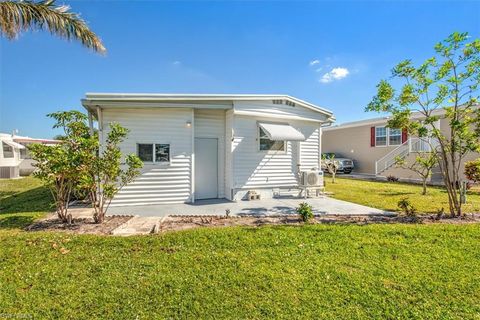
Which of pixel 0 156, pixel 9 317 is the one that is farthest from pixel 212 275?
pixel 0 156

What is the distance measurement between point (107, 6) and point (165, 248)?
11.3 metres

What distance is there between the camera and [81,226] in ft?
21.6

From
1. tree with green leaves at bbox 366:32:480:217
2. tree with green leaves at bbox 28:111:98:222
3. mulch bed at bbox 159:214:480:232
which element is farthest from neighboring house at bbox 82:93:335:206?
tree with green leaves at bbox 366:32:480:217

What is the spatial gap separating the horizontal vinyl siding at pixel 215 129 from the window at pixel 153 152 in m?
1.59

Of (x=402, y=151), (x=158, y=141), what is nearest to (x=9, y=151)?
(x=158, y=141)

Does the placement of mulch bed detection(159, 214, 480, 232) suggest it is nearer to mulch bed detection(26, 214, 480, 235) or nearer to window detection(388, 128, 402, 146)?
mulch bed detection(26, 214, 480, 235)

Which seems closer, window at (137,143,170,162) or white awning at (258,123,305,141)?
window at (137,143,170,162)

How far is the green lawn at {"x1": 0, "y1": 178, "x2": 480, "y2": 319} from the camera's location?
3.30 m

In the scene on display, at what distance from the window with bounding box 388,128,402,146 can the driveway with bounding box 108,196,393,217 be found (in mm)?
16069

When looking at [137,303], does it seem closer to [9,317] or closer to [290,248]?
[9,317]

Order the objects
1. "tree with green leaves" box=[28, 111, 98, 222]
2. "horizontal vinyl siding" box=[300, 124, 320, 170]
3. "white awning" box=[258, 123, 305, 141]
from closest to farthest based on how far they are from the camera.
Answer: "tree with green leaves" box=[28, 111, 98, 222], "white awning" box=[258, 123, 305, 141], "horizontal vinyl siding" box=[300, 124, 320, 170]

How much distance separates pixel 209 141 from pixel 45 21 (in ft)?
25.4

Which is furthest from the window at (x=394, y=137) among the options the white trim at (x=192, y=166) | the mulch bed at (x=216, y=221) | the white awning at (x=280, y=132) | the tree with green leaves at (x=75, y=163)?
the tree with green leaves at (x=75, y=163)

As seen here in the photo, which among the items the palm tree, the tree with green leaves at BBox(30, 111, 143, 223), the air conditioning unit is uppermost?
the palm tree
